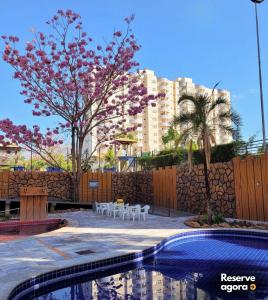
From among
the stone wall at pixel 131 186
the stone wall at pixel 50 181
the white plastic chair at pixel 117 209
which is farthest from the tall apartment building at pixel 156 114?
the white plastic chair at pixel 117 209

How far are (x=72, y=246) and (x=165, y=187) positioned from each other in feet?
35.0

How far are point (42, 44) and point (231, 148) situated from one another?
10908 mm

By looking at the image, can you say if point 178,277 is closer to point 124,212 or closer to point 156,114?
point 124,212

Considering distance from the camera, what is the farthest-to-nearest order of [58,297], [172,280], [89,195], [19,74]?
[89,195]
[19,74]
[172,280]
[58,297]

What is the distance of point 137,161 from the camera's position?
24.2 meters

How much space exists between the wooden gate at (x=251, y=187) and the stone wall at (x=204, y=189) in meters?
0.41

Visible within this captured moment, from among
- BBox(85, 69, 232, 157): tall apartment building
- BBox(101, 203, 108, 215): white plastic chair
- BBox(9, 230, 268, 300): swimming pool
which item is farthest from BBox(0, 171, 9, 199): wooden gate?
BBox(85, 69, 232, 157): tall apartment building

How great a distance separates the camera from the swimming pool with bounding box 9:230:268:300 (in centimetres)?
492

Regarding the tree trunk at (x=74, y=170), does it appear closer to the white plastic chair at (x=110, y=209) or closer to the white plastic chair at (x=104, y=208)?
the white plastic chair at (x=104, y=208)

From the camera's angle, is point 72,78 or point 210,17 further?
point 72,78

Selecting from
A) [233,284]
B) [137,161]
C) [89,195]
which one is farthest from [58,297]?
[137,161]

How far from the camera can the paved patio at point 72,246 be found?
5.56m

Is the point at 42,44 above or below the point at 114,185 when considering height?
above

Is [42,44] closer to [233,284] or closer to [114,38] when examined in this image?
[114,38]
